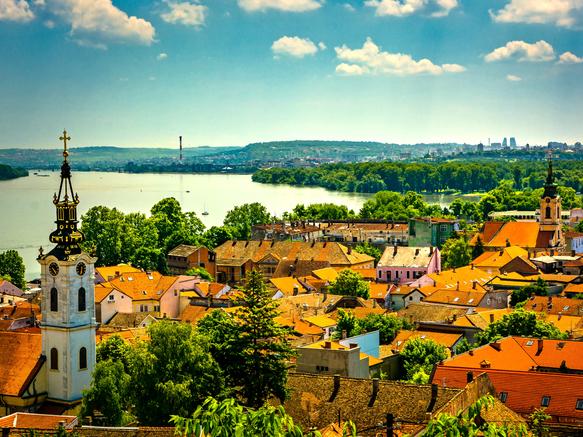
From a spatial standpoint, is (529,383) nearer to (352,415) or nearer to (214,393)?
(352,415)

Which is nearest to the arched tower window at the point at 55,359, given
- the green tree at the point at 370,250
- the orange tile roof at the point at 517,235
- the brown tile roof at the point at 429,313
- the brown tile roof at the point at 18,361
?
the brown tile roof at the point at 18,361

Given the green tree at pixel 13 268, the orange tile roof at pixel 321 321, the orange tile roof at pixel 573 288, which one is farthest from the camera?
the green tree at pixel 13 268

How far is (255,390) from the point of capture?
A: 22484 mm

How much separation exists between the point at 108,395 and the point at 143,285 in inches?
996

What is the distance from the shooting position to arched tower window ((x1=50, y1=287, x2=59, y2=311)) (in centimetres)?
2470

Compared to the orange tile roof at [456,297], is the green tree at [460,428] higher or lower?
higher

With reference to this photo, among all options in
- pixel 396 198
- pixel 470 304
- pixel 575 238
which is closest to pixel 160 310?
pixel 470 304

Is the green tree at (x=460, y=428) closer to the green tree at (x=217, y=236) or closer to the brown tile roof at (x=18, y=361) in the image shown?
the brown tile roof at (x=18, y=361)

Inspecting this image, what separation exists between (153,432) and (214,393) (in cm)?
523

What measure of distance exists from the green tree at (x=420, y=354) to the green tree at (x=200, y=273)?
2764 centimetres

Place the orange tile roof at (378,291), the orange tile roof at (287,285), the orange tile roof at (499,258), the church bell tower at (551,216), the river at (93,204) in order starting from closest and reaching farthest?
the orange tile roof at (287,285) → the orange tile roof at (378,291) → the orange tile roof at (499,258) → the church bell tower at (551,216) → the river at (93,204)

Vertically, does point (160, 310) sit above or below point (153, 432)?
below

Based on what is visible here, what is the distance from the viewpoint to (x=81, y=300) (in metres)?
24.9

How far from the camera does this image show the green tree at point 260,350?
22.2 metres
